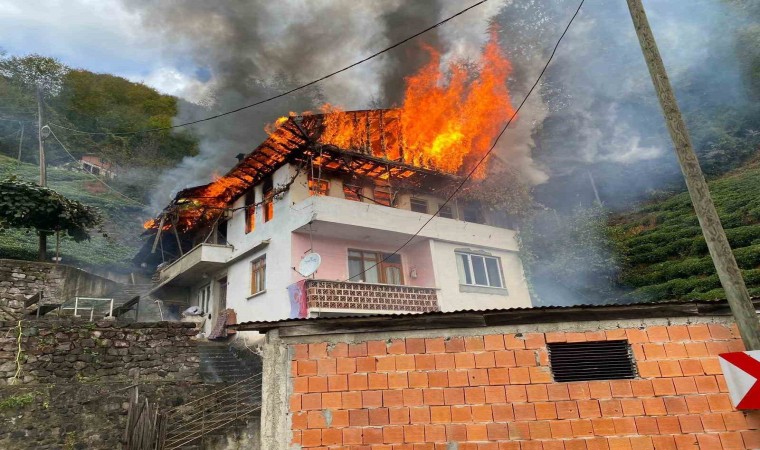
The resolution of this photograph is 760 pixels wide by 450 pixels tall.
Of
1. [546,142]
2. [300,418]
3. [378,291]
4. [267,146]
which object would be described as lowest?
[300,418]

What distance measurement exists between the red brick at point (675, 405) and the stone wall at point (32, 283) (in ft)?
60.6

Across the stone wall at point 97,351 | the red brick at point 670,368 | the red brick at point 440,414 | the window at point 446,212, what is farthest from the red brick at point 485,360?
the window at point 446,212

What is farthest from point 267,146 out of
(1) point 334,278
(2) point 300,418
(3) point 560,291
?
(3) point 560,291

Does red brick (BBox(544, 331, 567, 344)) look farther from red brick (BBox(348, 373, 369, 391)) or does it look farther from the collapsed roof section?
the collapsed roof section

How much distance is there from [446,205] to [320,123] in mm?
7841

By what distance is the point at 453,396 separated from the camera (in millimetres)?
6230

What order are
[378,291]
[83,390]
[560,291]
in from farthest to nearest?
1. [560,291]
2. [378,291]
3. [83,390]

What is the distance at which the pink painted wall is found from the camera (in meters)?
17.3

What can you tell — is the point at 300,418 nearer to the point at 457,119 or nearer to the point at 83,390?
the point at 83,390

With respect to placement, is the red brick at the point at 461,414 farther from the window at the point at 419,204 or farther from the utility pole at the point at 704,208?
the window at the point at 419,204

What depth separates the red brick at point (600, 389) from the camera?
6152 millimetres

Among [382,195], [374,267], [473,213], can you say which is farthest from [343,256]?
[473,213]

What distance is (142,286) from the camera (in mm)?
23906

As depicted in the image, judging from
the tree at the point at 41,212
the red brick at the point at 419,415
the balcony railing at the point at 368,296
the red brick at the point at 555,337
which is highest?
the tree at the point at 41,212
